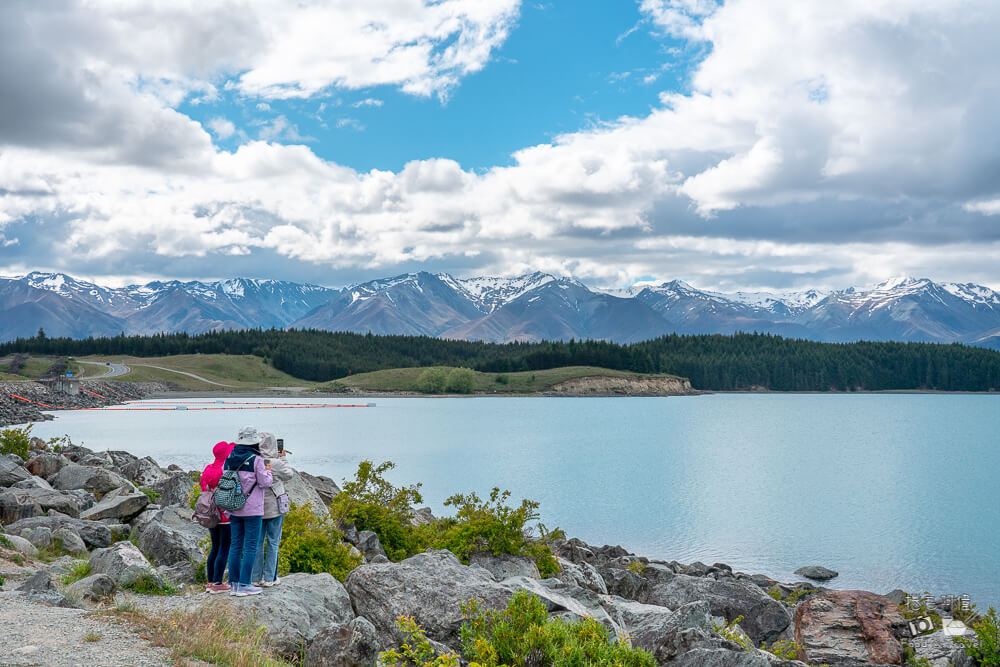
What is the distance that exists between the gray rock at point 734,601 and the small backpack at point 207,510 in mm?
9700

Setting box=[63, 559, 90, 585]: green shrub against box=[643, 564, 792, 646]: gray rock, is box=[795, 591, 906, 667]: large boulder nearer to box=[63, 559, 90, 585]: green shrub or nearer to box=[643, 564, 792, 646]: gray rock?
box=[643, 564, 792, 646]: gray rock

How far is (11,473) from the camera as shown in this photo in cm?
2280

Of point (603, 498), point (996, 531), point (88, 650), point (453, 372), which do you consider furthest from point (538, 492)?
point (453, 372)

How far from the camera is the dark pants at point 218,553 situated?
13023 millimetres

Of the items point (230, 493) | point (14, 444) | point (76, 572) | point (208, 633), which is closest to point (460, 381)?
point (14, 444)

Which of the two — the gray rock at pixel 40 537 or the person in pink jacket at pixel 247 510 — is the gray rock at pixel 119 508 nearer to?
the gray rock at pixel 40 537

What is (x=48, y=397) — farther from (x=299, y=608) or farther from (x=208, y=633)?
(x=208, y=633)

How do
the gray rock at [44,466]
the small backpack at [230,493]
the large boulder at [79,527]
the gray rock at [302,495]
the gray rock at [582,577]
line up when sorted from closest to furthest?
the small backpack at [230,493] < the large boulder at [79,527] < the gray rock at [582,577] < the gray rock at [302,495] < the gray rock at [44,466]

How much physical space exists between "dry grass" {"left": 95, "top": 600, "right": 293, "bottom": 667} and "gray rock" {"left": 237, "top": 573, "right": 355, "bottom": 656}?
1.00ft

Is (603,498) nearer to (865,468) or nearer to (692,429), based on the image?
(865,468)

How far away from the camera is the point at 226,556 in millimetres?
13195

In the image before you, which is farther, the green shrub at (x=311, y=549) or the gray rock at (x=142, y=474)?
the gray rock at (x=142, y=474)

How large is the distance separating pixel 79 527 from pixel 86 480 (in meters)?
7.54

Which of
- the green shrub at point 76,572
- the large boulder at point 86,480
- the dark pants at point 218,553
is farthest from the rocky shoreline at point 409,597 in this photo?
the large boulder at point 86,480
